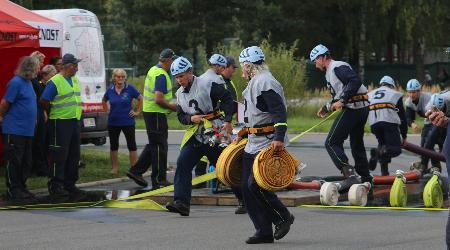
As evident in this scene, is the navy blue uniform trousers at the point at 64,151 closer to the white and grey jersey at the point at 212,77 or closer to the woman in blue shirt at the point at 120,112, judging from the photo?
the woman in blue shirt at the point at 120,112

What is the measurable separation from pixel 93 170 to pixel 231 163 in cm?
682

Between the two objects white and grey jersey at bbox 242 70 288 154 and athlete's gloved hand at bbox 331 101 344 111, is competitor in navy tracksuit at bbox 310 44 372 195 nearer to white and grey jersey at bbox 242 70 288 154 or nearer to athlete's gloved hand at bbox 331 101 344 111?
athlete's gloved hand at bbox 331 101 344 111

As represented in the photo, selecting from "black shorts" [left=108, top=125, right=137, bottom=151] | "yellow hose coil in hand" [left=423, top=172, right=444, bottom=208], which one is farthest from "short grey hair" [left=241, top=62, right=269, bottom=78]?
"black shorts" [left=108, top=125, right=137, bottom=151]

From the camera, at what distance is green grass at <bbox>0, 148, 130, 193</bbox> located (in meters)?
16.6

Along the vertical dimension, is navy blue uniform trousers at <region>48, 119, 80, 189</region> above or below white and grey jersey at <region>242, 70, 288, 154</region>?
below

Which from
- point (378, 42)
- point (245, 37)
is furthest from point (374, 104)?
point (378, 42)

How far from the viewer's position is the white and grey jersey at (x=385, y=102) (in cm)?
1692

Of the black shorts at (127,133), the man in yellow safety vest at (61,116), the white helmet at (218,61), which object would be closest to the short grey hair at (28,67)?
the man in yellow safety vest at (61,116)

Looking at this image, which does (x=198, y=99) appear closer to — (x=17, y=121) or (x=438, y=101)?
(x=17, y=121)

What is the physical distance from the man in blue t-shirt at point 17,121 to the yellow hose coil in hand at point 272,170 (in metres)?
4.85

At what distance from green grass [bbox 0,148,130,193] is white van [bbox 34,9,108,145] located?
35 centimetres

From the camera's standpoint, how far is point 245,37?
174ft

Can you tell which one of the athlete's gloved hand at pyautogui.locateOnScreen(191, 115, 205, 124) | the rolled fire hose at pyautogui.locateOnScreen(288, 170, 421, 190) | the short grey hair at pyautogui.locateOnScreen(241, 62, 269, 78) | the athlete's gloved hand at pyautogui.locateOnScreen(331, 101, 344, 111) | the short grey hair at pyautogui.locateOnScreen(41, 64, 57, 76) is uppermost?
the short grey hair at pyautogui.locateOnScreen(241, 62, 269, 78)

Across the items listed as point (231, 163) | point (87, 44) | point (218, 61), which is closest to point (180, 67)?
point (231, 163)
